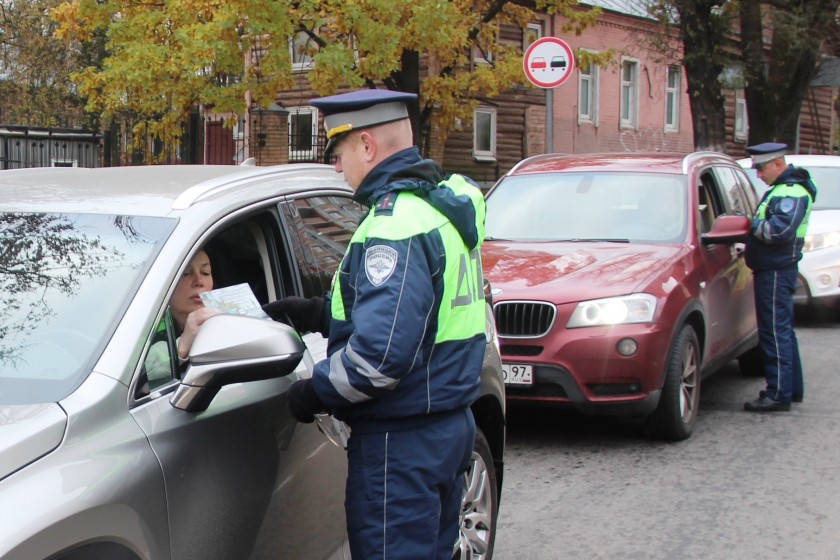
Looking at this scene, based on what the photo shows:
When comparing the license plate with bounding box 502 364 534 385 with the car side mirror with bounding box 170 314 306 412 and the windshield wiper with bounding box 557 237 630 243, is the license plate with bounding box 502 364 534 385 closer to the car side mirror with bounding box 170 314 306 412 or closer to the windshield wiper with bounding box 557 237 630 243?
the windshield wiper with bounding box 557 237 630 243

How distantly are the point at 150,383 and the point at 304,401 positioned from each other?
422 mm

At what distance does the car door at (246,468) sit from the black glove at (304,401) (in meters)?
0.08

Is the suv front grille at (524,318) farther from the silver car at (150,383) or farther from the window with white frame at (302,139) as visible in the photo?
the window with white frame at (302,139)

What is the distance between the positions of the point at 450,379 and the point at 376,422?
234 mm

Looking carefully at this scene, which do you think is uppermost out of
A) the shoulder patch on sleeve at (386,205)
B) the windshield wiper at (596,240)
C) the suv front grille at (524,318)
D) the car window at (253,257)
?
the shoulder patch on sleeve at (386,205)

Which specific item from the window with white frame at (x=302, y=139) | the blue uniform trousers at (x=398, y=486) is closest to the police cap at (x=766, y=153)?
the blue uniform trousers at (x=398, y=486)

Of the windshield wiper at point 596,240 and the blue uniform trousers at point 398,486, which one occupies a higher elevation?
the windshield wiper at point 596,240

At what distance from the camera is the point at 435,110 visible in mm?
19391

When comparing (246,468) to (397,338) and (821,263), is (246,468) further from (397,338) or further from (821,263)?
(821,263)

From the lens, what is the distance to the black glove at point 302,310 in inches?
128

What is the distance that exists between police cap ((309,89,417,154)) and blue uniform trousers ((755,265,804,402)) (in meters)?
5.02

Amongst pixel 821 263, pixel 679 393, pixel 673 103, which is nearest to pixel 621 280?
pixel 679 393

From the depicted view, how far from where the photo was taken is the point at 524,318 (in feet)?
20.7

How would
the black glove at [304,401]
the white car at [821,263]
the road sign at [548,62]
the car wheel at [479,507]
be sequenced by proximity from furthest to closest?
the road sign at [548,62] → the white car at [821,263] → the car wheel at [479,507] → the black glove at [304,401]
